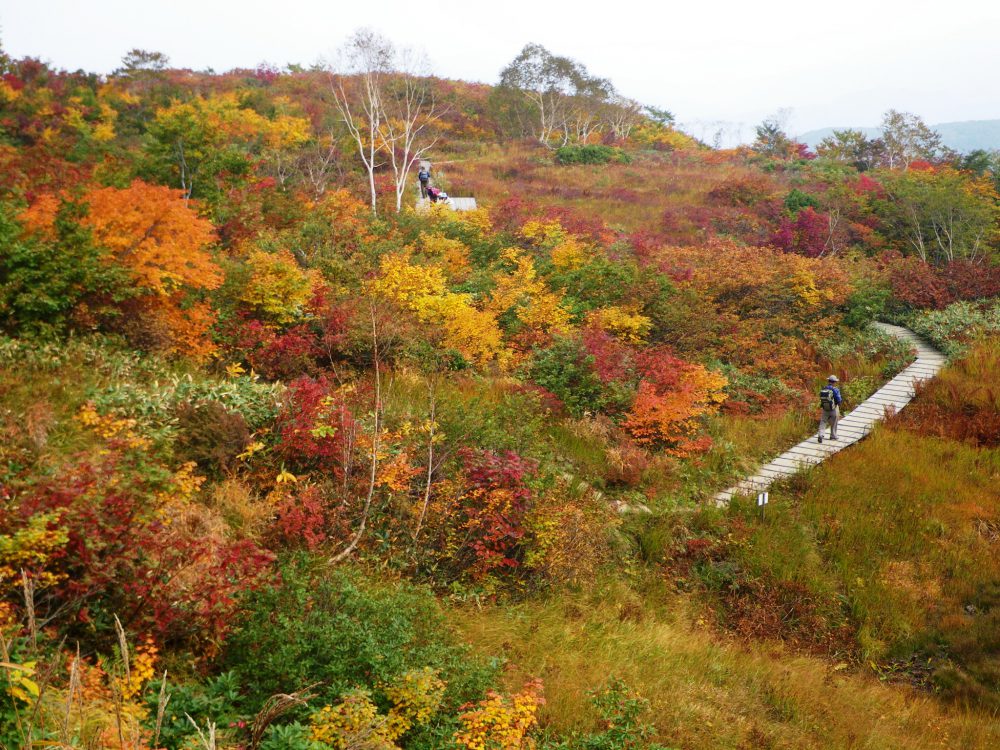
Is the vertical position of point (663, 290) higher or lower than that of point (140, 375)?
higher

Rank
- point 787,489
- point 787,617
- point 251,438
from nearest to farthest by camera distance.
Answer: point 251,438 → point 787,617 → point 787,489

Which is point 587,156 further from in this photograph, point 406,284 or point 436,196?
point 406,284

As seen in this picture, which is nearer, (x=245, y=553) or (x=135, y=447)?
(x=245, y=553)

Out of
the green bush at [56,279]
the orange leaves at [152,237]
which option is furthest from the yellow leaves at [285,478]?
the orange leaves at [152,237]

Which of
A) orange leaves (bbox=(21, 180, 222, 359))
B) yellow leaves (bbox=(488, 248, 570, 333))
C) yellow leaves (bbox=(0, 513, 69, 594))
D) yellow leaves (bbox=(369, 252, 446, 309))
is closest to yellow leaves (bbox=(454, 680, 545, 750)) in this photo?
yellow leaves (bbox=(0, 513, 69, 594))

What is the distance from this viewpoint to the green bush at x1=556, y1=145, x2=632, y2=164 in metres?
37.9

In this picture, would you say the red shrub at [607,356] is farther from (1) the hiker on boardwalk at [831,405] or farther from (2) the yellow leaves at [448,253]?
(2) the yellow leaves at [448,253]

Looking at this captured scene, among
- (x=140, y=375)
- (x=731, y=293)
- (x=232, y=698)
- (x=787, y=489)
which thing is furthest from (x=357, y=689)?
(x=731, y=293)

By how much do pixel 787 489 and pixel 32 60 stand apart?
40177 millimetres

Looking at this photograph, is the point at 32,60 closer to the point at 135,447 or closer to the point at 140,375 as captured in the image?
the point at 140,375

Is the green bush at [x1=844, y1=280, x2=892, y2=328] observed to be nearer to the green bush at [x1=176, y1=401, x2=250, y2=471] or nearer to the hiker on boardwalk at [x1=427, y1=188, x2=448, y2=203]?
the hiker on boardwalk at [x1=427, y1=188, x2=448, y2=203]

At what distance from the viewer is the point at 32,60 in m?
33.1

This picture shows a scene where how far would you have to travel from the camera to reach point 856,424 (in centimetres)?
1325

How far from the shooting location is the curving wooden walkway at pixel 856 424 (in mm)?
11531
